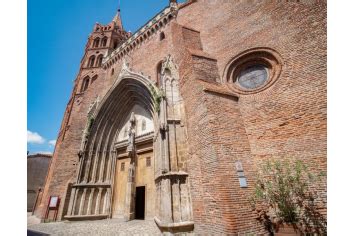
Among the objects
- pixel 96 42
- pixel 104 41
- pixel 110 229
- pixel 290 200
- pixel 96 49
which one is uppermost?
pixel 104 41

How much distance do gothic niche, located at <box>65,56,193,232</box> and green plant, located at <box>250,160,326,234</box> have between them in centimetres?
208

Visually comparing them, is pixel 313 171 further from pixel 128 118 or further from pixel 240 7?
pixel 128 118

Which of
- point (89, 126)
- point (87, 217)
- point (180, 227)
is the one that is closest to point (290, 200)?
point (180, 227)

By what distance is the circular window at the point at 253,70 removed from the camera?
6.45 m

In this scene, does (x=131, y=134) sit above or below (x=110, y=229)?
above

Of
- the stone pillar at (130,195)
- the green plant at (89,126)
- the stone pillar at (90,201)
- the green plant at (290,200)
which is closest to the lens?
the green plant at (290,200)

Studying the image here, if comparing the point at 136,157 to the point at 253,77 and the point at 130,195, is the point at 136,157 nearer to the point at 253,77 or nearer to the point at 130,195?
the point at 130,195

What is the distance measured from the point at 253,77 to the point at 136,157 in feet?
22.2

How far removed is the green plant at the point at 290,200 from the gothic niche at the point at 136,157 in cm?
208

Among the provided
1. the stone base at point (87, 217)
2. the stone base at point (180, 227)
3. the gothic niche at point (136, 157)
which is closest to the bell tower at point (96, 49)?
the gothic niche at point (136, 157)

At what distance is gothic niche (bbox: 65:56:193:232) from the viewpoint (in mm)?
5930

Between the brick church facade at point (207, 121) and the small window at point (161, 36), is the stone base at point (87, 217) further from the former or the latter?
the small window at point (161, 36)

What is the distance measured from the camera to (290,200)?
4551 mm

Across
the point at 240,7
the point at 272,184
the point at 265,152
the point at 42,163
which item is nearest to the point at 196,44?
the point at 240,7
